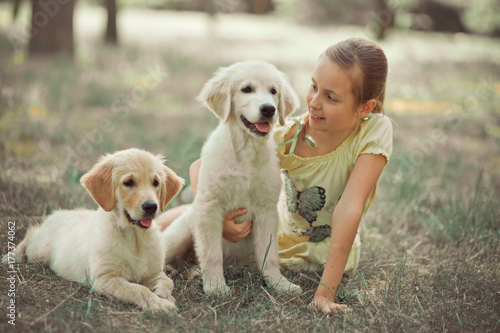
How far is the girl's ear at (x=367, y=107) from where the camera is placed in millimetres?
2791

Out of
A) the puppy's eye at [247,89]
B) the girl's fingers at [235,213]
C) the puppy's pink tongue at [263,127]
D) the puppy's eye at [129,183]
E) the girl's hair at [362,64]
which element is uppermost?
the girl's hair at [362,64]

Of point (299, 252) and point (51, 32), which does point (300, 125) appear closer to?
point (299, 252)

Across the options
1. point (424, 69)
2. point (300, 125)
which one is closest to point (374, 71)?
point (300, 125)

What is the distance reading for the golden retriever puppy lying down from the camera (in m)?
2.42

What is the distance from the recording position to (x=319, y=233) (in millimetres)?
3164

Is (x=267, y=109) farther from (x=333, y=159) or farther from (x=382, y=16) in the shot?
(x=382, y=16)

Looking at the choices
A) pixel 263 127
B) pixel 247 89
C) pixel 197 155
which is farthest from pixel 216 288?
pixel 197 155

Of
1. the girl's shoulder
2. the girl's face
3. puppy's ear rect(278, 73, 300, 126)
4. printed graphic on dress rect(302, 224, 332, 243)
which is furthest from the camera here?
printed graphic on dress rect(302, 224, 332, 243)

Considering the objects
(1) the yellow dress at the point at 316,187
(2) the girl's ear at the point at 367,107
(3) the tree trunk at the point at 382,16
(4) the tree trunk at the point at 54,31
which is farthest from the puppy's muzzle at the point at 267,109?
(3) the tree trunk at the point at 382,16

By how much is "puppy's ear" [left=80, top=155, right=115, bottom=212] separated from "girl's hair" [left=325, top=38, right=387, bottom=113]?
139 cm

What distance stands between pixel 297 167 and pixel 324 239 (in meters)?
0.56

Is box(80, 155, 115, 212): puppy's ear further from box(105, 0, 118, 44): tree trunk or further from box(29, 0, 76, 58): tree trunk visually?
box(105, 0, 118, 44): tree trunk

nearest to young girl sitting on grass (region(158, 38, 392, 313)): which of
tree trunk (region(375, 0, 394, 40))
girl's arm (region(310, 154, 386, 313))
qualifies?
girl's arm (region(310, 154, 386, 313))

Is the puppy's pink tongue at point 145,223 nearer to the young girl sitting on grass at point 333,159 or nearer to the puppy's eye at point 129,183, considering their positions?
the puppy's eye at point 129,183
